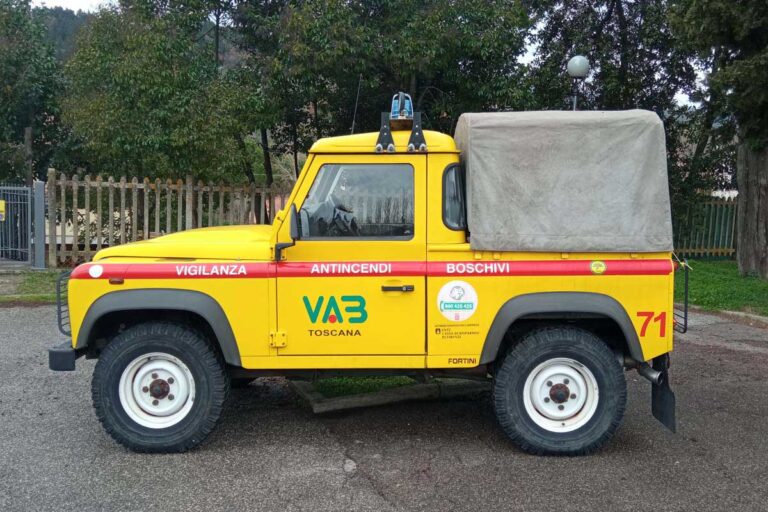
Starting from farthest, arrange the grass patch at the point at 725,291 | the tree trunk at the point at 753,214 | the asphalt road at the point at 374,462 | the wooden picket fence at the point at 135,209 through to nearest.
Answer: the tree trunk at the point at 753,214 → the wooden picket fence at the point at 135,209 → the grass patch at the point at 725,291 → the asphalt road at the point at 374,462

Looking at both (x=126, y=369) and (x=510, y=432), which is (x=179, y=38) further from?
(x=510, y=432)

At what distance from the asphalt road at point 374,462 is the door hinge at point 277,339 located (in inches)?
31.4

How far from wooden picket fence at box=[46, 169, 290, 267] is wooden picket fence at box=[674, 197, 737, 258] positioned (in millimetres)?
10440

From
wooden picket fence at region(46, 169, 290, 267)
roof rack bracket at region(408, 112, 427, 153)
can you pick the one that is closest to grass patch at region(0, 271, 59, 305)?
wooden picket fence at region(46, 169, 290, 267)

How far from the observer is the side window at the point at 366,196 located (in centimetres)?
462

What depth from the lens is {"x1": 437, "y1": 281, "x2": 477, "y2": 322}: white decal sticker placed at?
455 cm

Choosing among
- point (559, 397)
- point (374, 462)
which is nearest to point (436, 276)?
point (559, 397)

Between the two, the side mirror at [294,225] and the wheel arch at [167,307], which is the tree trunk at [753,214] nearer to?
the side mirror at [294,225]

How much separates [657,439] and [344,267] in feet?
8.86

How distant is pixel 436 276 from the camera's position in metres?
4.55

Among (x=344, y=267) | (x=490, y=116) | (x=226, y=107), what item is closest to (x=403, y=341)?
(x=344, y=267)

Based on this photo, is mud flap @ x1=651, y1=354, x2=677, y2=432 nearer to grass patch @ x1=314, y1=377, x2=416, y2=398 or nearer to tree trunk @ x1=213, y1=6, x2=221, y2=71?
grass patch @ x1=314, y1=377, x2=416, y2=398

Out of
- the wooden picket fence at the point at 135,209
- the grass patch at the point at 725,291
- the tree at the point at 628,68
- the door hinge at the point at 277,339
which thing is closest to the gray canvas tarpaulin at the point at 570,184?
the door hinge at the point at 277,339

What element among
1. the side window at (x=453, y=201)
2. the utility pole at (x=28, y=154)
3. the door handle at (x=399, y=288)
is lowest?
the door handle at (x=399, y=288)
